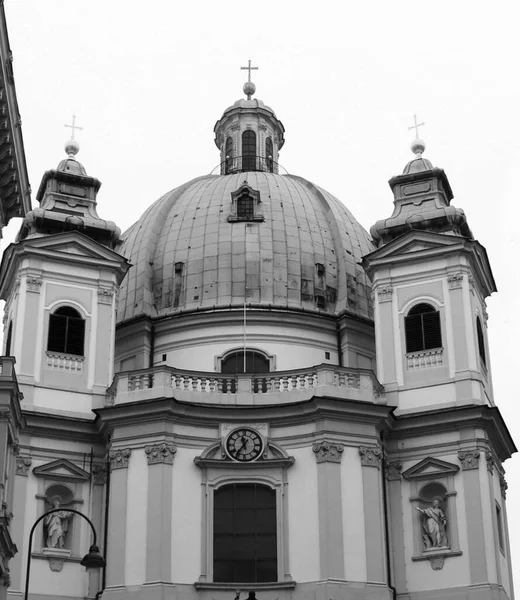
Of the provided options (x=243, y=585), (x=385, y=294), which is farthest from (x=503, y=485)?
(x=243, y=585)

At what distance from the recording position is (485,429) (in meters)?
38.8

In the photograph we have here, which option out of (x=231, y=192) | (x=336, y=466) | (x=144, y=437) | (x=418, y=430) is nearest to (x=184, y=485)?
(x=144, y=437)

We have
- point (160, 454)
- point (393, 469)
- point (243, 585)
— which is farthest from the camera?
point (393, 469)

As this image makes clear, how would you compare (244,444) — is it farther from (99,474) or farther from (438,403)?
(438,403)

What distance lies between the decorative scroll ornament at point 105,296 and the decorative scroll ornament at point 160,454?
598 centimetres

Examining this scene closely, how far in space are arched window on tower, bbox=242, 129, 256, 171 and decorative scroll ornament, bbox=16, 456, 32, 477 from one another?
63.6 ft

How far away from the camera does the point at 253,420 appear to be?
38688 millimetres

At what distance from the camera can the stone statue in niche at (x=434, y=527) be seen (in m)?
37.5

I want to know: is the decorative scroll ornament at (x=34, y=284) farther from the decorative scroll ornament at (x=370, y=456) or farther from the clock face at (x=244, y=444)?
the decorative scroll ornament at (x=370, y=456)

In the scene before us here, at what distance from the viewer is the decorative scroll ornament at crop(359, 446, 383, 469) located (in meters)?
38.0

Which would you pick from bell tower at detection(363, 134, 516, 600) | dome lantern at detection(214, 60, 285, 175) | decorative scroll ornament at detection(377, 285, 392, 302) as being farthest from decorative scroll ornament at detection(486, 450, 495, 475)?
dome lantern at detection(214, 60, 285, 175)

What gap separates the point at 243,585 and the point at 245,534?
1630 mm

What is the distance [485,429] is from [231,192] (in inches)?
586

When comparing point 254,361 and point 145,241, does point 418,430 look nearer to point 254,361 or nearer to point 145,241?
point 254,361
